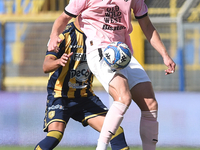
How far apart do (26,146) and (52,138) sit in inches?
62.4

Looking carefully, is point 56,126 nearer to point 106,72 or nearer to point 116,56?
point 106,72

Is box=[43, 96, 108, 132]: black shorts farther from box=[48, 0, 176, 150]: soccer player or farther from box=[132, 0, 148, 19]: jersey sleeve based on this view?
box=[132, 0, 148, 19]: jersey sleeve

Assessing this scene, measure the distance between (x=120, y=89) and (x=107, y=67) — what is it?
187 mm

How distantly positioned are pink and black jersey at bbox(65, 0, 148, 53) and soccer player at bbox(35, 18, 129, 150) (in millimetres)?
312

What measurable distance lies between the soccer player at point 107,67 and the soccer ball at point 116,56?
2.7 inches

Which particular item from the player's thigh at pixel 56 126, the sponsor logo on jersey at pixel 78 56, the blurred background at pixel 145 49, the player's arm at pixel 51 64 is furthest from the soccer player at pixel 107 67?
the blurred background at pixel 145 49

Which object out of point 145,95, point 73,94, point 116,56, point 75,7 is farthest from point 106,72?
point 73,94

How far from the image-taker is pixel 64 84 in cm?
→ 311

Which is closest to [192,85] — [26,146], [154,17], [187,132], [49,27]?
[154,17]

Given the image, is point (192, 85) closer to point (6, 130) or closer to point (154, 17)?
point (154, 17)

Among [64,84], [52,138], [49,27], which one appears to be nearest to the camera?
[52,138]

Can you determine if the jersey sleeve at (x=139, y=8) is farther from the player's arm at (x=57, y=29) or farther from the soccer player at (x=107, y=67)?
the player's arm at (x=57, y=29)

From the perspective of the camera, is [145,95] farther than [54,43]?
Yes

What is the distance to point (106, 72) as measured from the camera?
2607mm
